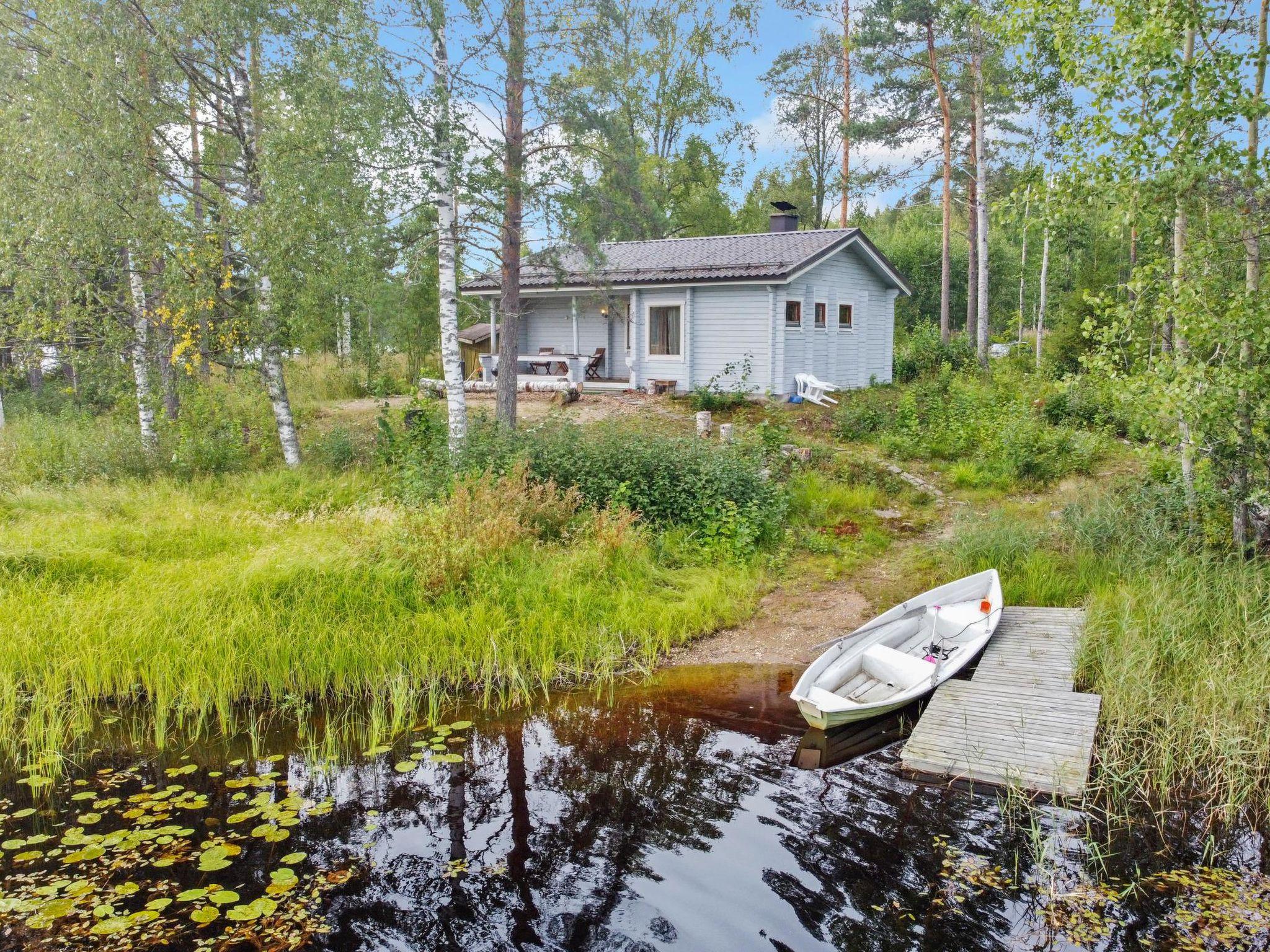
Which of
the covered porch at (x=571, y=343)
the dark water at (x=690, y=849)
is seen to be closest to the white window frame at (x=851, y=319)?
the covered porch at (x=571, y=343)

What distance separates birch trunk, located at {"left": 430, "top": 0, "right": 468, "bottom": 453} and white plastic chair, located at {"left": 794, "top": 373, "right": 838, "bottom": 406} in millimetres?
8523

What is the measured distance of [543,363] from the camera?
2128 cm

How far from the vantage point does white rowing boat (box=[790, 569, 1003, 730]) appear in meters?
6.57

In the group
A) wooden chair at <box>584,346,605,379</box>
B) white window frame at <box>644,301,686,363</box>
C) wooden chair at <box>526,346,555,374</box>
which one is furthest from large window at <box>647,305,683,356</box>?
wooden chair at <box>526,346,555,374</box>

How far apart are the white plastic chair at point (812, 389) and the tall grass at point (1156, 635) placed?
8107 mm

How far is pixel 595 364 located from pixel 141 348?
11177mm

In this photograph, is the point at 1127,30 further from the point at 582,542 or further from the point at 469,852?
the point at 469,852

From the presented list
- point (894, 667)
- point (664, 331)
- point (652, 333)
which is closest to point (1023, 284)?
point (664, 331)

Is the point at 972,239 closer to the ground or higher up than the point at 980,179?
closer to the ground

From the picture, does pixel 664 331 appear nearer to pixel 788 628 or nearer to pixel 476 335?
pixel 476 335

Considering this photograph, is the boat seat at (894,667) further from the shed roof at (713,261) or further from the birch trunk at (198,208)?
the shed roof at (713,261)

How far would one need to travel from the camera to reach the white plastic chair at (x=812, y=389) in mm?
18141

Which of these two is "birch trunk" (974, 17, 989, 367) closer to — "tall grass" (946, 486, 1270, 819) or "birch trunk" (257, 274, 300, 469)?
"tall grass" (946, 486, 1270, 819)

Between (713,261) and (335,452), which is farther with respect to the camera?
(713,261)
